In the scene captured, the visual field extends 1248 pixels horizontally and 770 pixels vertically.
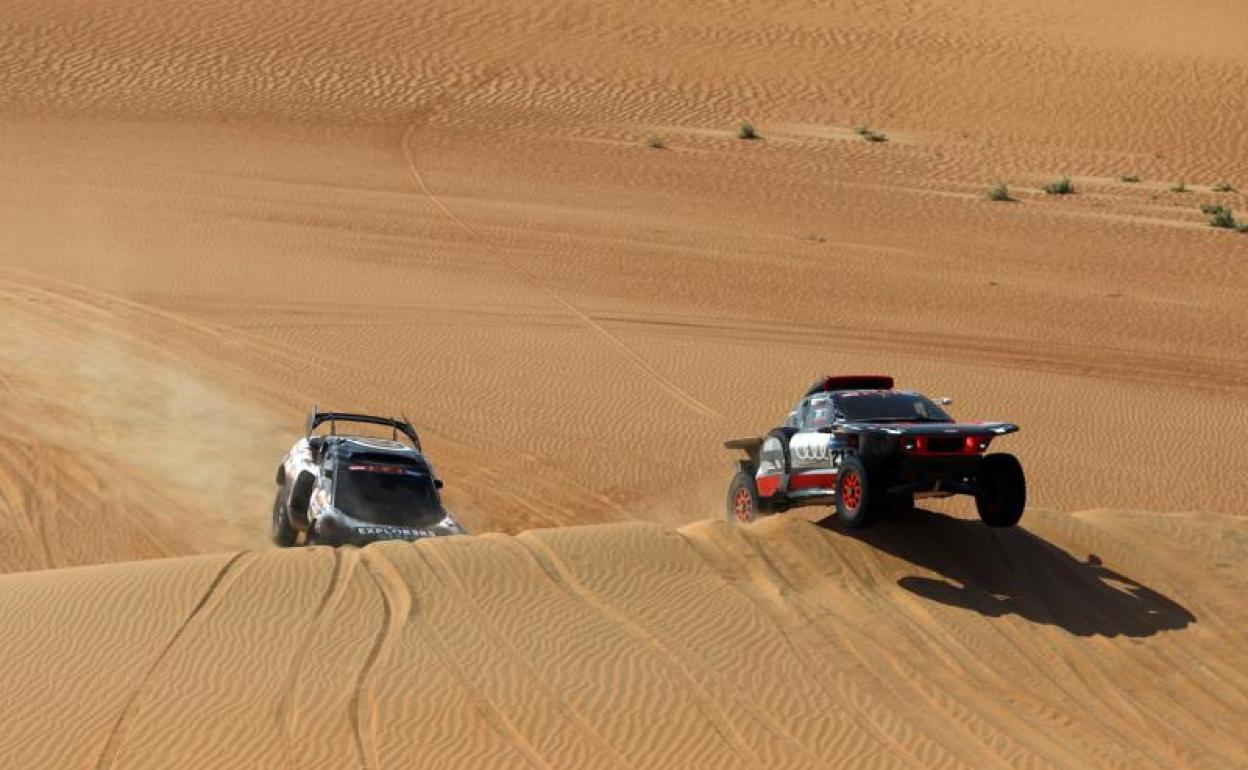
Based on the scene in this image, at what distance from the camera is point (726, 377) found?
2611cm

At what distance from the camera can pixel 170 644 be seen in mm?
13156

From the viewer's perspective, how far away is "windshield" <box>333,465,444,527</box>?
17.2 metres

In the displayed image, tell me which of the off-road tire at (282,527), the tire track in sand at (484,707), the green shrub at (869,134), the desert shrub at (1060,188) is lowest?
the off-road tire at (282,527)

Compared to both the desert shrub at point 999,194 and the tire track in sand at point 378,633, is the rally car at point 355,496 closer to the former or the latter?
the tire track in sand at point 378,633

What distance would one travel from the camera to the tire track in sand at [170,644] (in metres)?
11.5

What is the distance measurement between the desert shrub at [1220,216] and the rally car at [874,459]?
2207 centimetres

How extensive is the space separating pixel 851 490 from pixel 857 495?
0.16 metres

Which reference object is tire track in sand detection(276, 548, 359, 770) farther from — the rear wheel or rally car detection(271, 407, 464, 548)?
the rear wheel

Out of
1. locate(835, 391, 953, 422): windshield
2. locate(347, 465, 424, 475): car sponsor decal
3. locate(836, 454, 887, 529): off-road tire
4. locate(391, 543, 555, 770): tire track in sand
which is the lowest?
locate(391, 543, 555, 770): tire track in sand

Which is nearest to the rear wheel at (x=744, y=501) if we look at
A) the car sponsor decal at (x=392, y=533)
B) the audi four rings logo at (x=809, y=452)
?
the audi four rings logo at (x=809, y=452)

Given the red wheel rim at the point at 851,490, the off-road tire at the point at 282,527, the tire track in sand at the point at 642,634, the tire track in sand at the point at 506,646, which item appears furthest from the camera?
the off-road tire at the point at 282,527

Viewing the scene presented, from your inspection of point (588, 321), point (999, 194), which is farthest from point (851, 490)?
point (999, 194)

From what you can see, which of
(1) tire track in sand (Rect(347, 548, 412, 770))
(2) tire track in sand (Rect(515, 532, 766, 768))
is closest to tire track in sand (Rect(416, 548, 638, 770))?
(1) tire track in sand (Rect(347, 548, 412, 770))

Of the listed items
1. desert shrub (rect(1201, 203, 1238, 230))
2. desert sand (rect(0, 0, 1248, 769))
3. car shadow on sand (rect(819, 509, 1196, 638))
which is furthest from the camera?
desert shrub (rect(1201, 203, 1238, 230))
